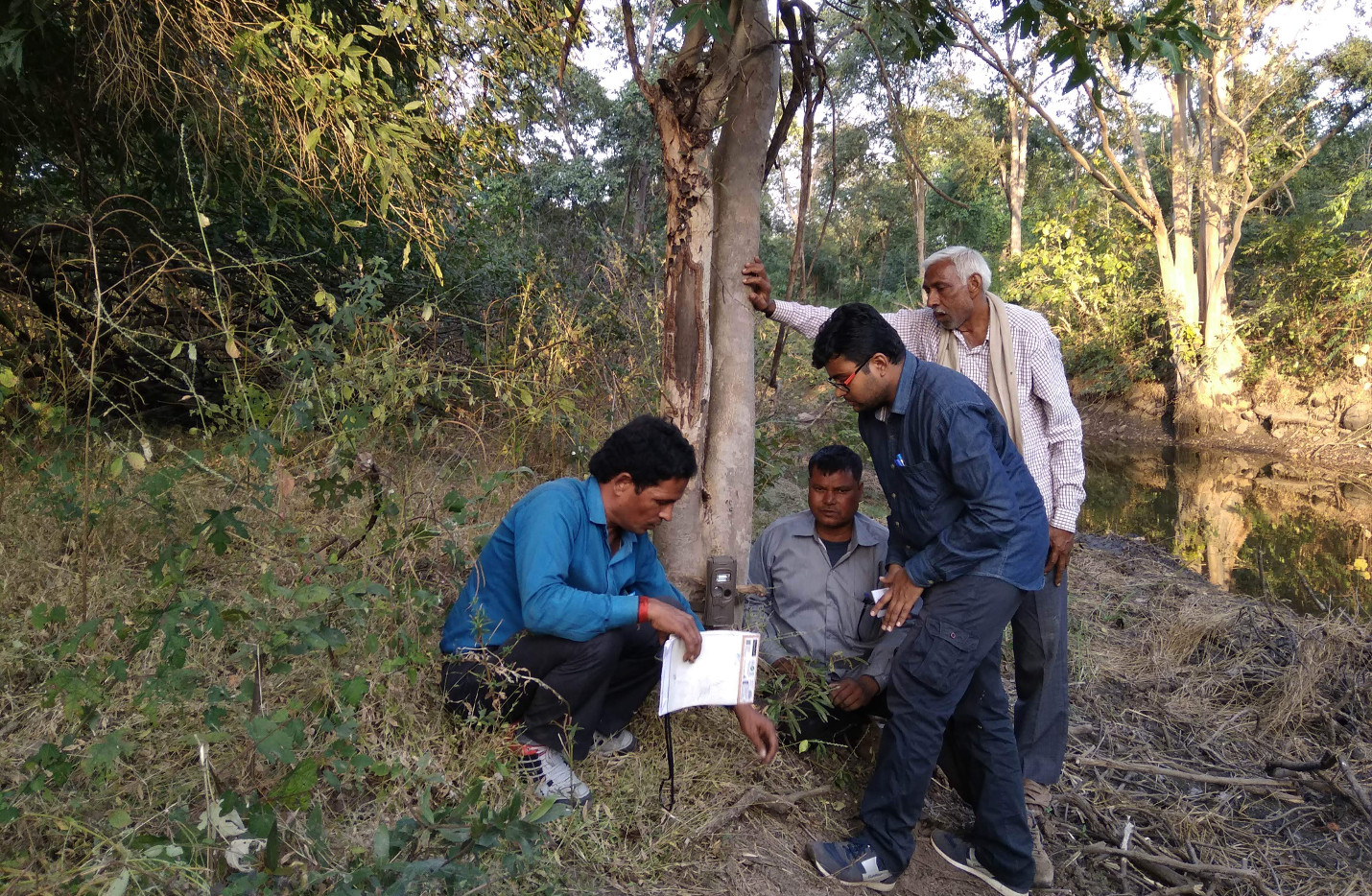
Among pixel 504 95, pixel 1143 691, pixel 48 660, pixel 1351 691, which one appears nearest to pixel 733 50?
pixel 504 95

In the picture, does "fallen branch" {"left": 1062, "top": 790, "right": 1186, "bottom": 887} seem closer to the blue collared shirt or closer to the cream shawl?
the cream shawl

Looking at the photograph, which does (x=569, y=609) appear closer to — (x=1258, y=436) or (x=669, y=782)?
(x=669, y=782)

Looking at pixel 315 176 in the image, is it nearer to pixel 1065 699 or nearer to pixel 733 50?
pixel 733 50

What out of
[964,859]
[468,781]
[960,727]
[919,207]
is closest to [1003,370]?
[960,727]

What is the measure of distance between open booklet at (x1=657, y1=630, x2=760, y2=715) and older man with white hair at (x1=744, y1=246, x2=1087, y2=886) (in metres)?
1.14

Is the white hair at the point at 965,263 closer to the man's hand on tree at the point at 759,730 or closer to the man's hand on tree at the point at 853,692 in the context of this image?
the man's hand on tree at the point at 853,692

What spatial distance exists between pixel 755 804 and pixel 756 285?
1747 mm

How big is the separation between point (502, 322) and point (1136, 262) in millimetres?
15311

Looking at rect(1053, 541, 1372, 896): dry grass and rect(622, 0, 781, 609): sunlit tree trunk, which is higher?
rect(622, 0, 781, 609): sunlit tree trunk

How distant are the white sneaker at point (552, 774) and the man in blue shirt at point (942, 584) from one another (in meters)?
0.73

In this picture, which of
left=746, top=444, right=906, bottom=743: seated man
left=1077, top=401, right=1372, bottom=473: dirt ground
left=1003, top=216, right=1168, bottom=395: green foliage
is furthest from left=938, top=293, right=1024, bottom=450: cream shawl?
left=1003, top=216, right=1168, bottom=395: green foliage

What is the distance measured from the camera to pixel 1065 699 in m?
3.22

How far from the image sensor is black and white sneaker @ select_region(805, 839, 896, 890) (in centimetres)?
254

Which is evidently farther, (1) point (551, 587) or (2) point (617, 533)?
(2) point (617, 533)
